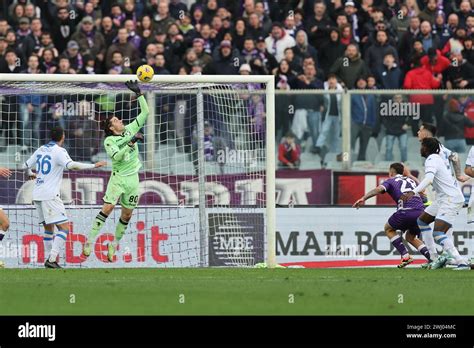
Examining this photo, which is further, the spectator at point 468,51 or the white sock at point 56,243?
the spectator at point 468,51

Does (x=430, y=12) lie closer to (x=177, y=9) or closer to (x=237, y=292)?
(x=177, y=9)

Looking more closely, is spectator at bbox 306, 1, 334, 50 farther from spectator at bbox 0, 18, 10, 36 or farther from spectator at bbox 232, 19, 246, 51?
spectator at bbox 0, 18, 10, 36

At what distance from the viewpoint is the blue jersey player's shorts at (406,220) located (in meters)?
19.2

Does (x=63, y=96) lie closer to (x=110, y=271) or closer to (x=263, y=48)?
(x=263, y=48)

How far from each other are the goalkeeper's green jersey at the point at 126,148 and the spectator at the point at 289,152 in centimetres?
428

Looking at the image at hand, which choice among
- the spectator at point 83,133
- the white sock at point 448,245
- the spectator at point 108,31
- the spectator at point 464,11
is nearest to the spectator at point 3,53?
the spectator at point 108,31

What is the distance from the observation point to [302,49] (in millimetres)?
25359

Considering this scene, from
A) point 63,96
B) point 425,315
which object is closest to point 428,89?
point 63,96

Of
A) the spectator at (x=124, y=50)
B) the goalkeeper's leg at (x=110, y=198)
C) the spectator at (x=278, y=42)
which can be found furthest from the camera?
the spectator at (x=278, y=42)

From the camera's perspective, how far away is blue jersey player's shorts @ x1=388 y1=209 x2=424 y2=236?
19.2 meters

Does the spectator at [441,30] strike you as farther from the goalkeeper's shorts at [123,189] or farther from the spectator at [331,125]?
the goalkeeper's shorts at [123,189]

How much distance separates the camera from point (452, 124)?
77.9ft

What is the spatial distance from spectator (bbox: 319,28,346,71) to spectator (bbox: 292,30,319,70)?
0.22m
